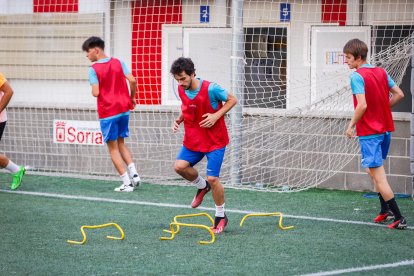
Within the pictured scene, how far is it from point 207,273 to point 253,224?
2.47 m

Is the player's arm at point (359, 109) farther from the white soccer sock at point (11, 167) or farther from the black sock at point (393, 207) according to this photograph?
the white soccer sock at point (11, 167)

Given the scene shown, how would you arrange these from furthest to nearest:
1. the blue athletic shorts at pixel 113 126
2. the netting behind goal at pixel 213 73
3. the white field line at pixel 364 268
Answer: the netting behind goal at pixel 213 73 < the blue athletic shorts at pixel 113 126 < the white field line at pixel 364 268

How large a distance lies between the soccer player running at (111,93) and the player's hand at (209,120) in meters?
3.26

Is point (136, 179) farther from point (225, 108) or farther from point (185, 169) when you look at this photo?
point (225, 108)

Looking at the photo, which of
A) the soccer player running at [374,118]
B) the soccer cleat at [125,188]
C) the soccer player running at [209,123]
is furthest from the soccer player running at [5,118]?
the soccer player running at [374,118]

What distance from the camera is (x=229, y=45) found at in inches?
534

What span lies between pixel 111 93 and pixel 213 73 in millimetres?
2032

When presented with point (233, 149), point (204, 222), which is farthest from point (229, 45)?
point (204, 222)

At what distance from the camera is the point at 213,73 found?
13.7m

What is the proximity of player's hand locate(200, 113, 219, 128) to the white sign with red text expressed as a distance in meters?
5.37

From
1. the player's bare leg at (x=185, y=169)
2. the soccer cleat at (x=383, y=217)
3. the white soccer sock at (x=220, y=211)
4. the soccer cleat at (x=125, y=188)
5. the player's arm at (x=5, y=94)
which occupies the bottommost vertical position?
the soccer cleat at (x=125, y=188)

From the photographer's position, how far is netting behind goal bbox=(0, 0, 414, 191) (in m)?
12.7

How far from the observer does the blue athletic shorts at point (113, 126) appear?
40.0 feet

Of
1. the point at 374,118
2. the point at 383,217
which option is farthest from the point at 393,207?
the point at 374,118
